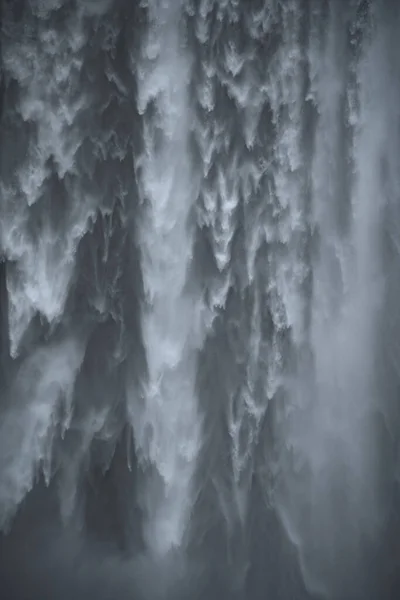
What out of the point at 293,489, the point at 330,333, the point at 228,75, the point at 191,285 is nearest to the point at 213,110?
the point at 228,75

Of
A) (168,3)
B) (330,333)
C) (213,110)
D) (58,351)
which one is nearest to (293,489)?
(330,333)

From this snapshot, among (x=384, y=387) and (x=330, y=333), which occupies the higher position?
(x=330, y=333)

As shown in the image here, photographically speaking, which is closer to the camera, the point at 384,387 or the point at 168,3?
the point at 168,3

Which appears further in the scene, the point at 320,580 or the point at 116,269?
the point at 320,580

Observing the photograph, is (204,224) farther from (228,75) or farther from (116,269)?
(228,75)

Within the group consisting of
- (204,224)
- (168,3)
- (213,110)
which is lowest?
(204,224)

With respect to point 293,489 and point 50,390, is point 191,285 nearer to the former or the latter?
point 50,390
